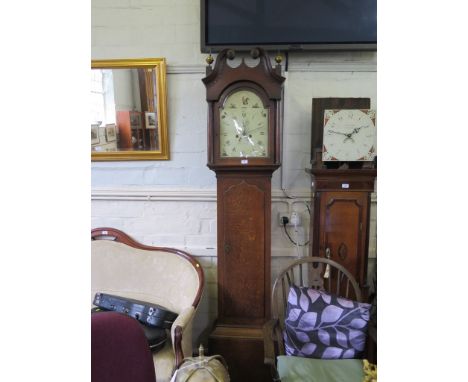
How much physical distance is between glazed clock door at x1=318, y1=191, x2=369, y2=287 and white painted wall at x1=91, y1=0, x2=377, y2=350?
0.27 metres

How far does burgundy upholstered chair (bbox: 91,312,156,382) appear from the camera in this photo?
2.50ft

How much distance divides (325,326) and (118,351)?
3.09 ft

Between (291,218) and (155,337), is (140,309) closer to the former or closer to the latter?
(155,337)

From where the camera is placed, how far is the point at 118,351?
2.64ft

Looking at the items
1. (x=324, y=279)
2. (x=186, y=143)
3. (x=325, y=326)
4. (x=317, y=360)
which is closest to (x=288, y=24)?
(x=186, y=143)

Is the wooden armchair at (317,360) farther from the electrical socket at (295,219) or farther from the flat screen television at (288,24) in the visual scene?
the flat screen television at (288,24)

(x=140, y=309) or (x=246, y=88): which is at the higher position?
(x=246, y=88)

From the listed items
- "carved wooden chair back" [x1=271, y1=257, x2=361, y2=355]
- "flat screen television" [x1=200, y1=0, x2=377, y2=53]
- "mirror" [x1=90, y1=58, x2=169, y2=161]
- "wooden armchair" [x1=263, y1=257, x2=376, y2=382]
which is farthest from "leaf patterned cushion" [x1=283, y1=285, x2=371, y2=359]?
"flat screen television" [x1=200, y1=0, x2=377, y2=53]

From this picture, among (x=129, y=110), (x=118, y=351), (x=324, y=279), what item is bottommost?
(x=324, y=279)

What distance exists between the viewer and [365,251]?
1683 mm

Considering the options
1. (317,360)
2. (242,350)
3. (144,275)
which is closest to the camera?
(317,360)

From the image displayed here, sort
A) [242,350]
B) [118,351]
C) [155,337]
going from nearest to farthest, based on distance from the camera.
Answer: [118,351]
[155,337]
[242,350]

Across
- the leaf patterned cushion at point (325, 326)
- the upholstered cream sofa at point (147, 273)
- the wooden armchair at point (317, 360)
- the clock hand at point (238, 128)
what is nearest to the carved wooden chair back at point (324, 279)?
the wooden armchair at point (317, 360)
